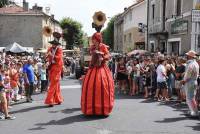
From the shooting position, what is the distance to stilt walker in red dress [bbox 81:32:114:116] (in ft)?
36.4

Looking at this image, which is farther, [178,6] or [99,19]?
[178,6]

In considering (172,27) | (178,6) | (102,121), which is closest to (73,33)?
(172,27)

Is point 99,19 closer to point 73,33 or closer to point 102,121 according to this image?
point 102,121

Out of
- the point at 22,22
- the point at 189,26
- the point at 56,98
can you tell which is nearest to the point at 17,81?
the point at 56,98

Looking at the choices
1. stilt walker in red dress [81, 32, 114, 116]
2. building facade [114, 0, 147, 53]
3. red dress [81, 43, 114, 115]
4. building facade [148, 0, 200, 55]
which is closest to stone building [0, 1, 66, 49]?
building facade [114, 0, 147, 53]

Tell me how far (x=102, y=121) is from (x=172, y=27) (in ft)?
59.7

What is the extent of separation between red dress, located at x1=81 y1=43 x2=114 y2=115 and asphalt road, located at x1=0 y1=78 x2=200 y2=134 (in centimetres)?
24

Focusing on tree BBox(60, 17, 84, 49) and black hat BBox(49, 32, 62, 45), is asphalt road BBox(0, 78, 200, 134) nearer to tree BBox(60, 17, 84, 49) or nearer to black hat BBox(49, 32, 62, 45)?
black hat BBox(49, 32, 62, 45)

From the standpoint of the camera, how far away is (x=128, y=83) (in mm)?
19625

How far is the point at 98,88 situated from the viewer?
1112 cm

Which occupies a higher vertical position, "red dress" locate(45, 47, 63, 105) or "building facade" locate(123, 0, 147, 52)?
"building facade" locate(123, 0, 147, 52)

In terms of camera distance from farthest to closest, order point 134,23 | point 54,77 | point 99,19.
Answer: point 134,23 → point 54,77 → point 99,19

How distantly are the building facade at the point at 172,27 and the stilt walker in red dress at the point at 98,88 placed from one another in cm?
1038

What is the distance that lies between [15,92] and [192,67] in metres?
6.77
